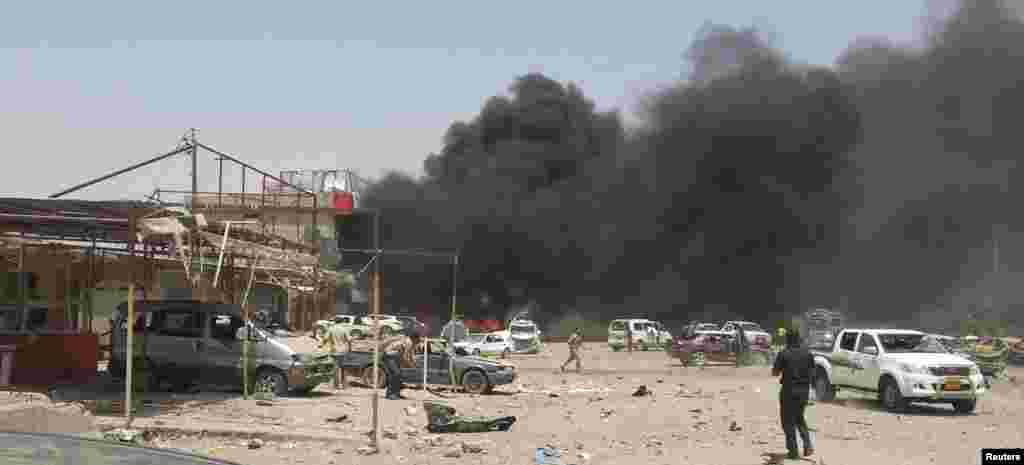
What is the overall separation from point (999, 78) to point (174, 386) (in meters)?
52.0

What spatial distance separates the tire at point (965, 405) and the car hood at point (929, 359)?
69cm

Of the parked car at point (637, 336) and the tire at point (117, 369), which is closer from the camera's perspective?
the tire at point (117, 369)

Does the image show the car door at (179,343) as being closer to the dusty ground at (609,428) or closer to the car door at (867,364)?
the dusty ground at (609,428)

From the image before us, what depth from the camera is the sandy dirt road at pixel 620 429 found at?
11742 millimetres

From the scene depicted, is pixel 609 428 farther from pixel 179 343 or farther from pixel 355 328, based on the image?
pixel 355 328

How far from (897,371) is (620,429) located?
5896mm

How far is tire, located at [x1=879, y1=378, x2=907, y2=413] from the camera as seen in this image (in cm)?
1698

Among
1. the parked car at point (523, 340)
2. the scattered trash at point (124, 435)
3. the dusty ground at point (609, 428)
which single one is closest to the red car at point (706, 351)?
the parked car at point (523, 340)

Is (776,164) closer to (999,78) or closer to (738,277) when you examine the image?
(738,277)

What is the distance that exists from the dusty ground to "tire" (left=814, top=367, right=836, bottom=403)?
17.3 inches

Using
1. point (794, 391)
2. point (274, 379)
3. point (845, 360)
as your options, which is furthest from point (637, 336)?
point (794, 391)

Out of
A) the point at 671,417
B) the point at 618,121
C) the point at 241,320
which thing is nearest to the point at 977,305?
the point at 618,121

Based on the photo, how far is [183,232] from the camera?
1354 centimetres

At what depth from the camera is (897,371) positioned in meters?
17.1
